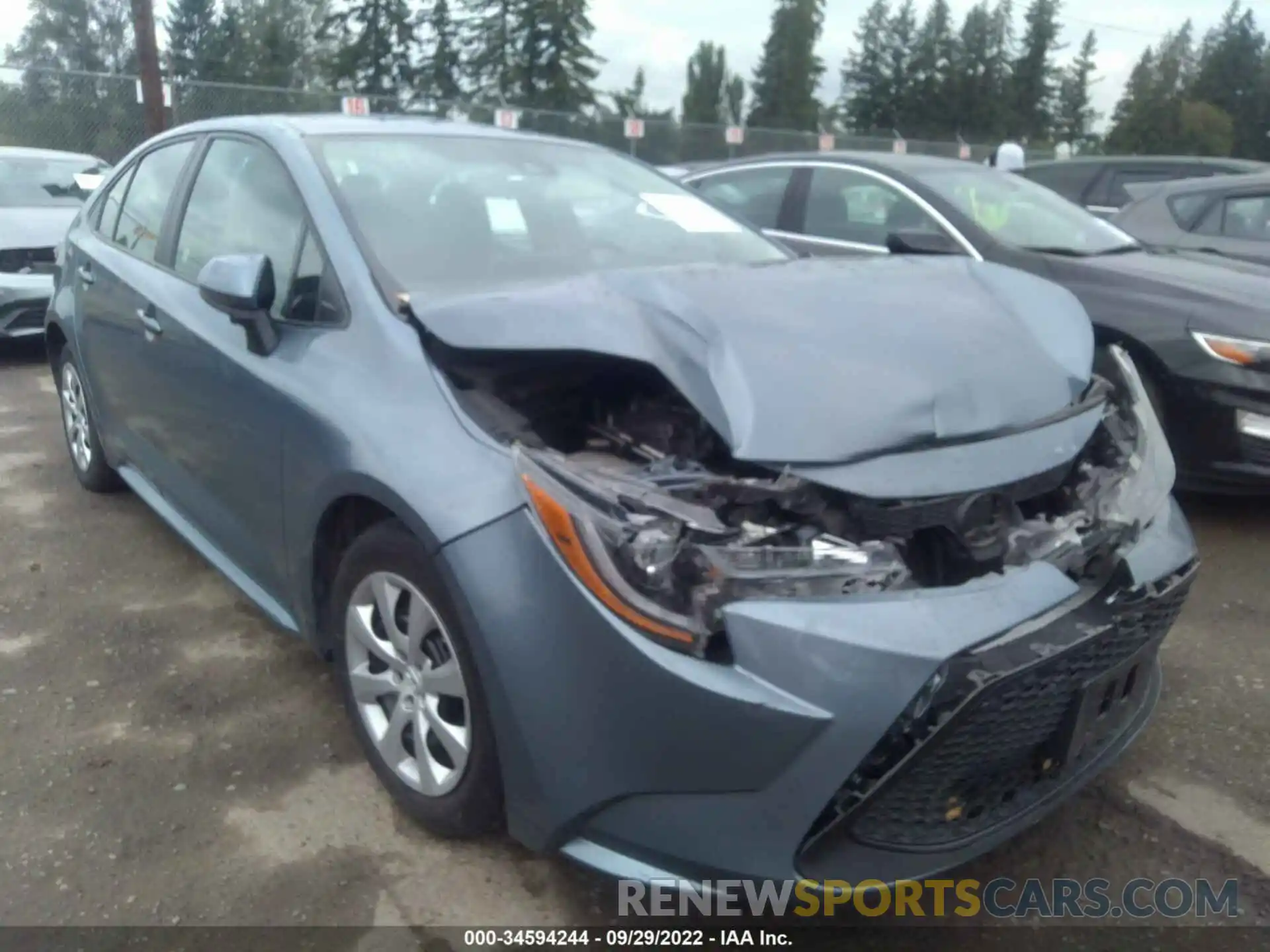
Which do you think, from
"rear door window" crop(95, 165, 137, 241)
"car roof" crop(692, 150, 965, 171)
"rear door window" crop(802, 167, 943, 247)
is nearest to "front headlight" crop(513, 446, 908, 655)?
"rear door window" crop(95, 165, 137, 241)

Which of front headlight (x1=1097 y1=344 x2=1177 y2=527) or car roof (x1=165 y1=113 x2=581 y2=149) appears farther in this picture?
car roof (x1=165 y1=113 x2=581 y2=149)

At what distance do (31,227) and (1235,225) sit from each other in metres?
8.05

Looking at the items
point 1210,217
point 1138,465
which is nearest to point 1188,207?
point 1210,217

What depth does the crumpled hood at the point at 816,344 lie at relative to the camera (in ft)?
7.52

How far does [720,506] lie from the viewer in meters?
2.21

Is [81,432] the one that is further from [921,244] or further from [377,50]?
[377,50]

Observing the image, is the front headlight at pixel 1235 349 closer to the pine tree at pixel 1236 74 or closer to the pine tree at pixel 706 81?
the pine tree at pixel 1236 74

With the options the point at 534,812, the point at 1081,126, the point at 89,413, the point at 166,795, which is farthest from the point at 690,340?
the point at 1081,126

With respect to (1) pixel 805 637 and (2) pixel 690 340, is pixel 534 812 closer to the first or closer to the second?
(1) pixel 805 637

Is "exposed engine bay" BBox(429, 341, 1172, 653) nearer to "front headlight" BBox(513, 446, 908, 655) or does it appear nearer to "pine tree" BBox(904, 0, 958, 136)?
"front headlight" BBox(513, 446, 908, 655)

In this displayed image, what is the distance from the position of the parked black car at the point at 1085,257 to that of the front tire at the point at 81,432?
2720 mm

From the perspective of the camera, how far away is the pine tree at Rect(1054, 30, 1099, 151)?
71250mm

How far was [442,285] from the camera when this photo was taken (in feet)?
9.48

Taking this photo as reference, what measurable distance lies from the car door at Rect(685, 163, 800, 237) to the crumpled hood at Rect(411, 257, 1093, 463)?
3.55 meters
